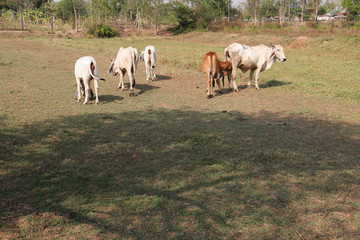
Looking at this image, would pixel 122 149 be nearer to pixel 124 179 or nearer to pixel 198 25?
pixel 124 179

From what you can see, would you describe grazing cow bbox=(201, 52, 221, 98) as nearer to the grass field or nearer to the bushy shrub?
the grass field

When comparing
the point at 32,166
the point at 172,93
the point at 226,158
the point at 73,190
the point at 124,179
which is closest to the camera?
the point at 73,190

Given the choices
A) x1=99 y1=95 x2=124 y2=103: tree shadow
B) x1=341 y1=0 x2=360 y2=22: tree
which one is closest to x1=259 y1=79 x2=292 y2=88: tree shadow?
x1=99 y1=95 x2=124 y2=103: tree shadow

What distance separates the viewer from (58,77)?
14.3 m

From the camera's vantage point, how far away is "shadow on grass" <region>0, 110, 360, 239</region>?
3.74 m

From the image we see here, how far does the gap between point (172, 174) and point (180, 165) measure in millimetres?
385

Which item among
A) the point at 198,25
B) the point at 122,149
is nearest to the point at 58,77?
the point at 122,149

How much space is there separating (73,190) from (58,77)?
36.4 feet

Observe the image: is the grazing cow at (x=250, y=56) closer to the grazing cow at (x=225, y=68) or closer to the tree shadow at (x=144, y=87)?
the grazing cow at (x=225, y=68)

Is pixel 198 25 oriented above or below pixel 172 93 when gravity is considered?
above

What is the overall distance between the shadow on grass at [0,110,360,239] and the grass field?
21 millimetres

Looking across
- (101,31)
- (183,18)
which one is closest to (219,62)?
(101,31)

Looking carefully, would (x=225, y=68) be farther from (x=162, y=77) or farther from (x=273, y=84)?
(x=162, y=77)

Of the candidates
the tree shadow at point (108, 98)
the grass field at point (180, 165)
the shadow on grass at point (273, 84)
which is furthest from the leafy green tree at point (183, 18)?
the grass field at point (180, 165)
